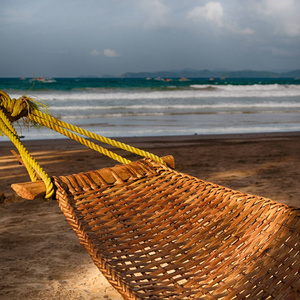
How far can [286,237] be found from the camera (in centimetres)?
154

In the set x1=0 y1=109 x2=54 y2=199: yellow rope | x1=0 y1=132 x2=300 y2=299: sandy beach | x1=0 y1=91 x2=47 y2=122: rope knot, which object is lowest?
x1=0 y1=132 x2=300 y2=299: sandy beach

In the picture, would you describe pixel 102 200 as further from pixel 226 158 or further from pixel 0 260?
pixel 226 158

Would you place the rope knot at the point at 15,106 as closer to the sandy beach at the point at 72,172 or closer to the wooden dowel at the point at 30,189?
the wooden dowel at the point at 30,189

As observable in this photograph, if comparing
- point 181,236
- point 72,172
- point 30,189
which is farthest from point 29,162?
point 72,172

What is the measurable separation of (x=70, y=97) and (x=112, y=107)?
430 centimetres

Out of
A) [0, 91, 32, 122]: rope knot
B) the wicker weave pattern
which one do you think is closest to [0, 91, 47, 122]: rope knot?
[0, 91, 32, 122]: rope knot

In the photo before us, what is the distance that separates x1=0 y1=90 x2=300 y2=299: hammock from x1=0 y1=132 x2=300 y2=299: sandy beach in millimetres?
398

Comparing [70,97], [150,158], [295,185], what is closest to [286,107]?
[70,97]

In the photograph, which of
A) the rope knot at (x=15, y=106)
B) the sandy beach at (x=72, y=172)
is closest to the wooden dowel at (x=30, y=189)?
the rope knot at (x=15, y=106)

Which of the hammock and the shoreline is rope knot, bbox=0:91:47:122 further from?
the shoreline

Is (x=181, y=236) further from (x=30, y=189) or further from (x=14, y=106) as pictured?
(x=14, y=106)

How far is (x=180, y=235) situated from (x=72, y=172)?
2.86 m

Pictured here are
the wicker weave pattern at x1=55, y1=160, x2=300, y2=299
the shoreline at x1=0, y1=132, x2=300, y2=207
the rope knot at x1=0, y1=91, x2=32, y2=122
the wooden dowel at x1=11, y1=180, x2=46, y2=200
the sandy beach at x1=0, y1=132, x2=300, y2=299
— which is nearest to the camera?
the wicker weave pattern at x1=55, y1=160, x2=300, y2=299

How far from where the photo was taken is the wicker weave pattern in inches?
54.7
